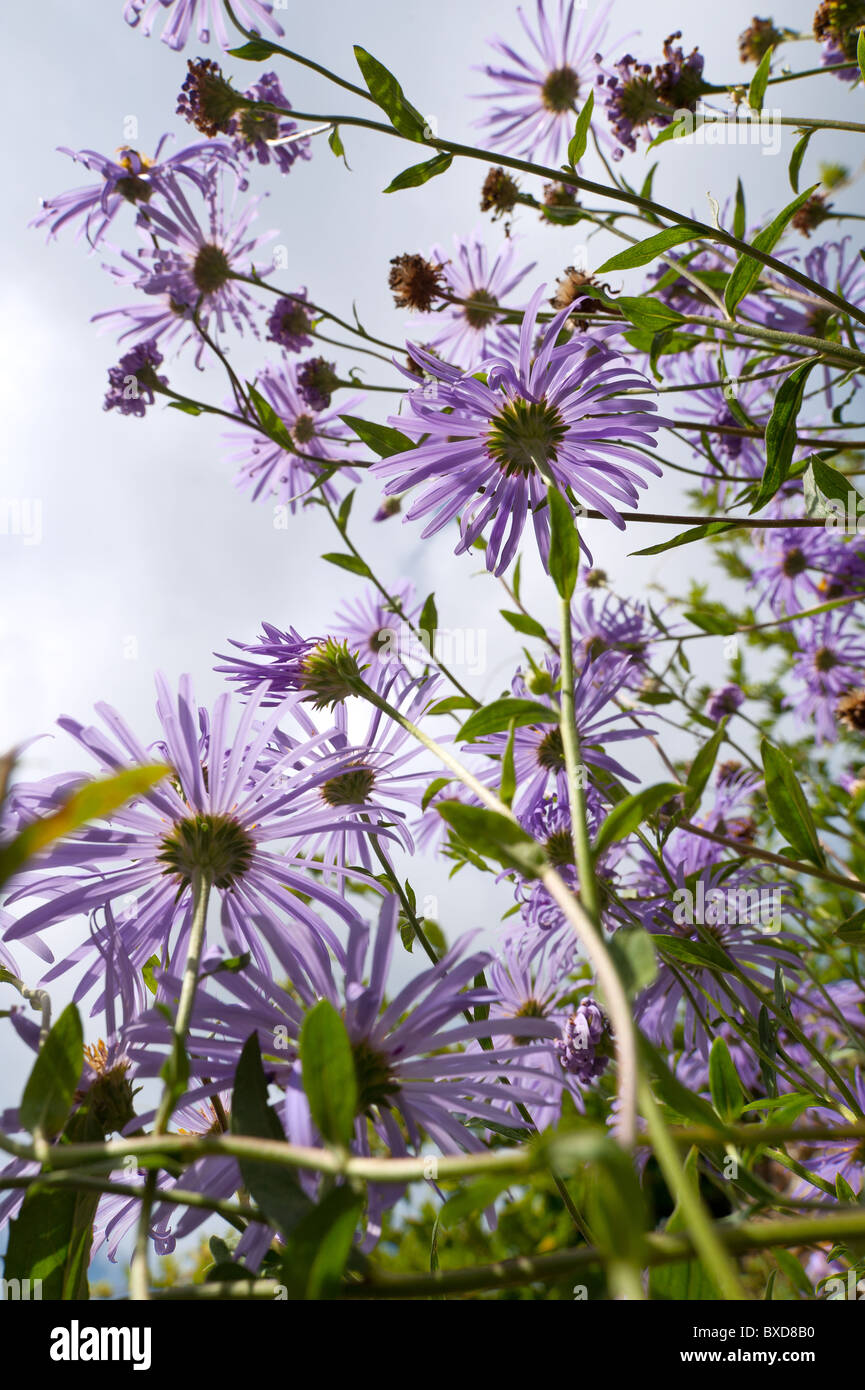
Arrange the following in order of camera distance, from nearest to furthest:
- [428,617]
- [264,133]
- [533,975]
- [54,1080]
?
[54,1080] < [428,617] < [533,975] < [264,133]

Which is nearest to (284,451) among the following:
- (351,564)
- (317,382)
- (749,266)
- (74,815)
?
(317,382)

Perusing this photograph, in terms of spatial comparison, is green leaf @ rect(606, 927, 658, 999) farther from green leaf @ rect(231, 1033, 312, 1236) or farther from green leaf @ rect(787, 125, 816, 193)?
green leaf @ rect(787, 125, 816, 193)

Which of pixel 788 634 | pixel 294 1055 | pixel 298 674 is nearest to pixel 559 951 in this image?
pixel 298 674

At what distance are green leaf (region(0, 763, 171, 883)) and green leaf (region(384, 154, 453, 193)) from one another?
63cm

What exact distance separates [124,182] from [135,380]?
1.02ft

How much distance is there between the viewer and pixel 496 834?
0.30m

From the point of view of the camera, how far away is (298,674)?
1.97 ft

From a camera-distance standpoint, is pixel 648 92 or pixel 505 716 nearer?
pixel 505 716

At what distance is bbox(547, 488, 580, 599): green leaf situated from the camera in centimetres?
40

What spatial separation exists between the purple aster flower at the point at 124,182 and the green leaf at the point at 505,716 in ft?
3.47

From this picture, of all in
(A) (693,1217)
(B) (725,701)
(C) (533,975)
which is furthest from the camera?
(B) (725,701)

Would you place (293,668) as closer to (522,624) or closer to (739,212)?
(522,624)

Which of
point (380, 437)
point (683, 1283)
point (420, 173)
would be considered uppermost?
point (420, 173)
